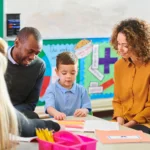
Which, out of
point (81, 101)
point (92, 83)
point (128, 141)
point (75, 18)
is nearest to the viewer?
point (128, 141)

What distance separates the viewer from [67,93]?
2703 millimetres

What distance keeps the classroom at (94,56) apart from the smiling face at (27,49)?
0.01 metres

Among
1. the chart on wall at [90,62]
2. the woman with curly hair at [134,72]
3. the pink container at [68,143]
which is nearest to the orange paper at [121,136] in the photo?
the pink container at [68,143]

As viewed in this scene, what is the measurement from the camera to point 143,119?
279 cm

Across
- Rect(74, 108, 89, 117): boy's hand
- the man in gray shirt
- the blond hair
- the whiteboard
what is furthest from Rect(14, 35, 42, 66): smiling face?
the blond hair

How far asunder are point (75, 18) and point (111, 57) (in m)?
0.57

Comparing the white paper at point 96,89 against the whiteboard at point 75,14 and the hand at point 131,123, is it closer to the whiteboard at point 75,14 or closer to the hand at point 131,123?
the whiteboard at point 75,14

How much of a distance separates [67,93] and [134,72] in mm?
529

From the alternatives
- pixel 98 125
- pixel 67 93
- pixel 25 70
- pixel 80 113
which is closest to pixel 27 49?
pixel 25 70

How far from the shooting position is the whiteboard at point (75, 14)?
316cm

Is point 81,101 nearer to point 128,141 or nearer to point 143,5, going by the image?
point 128,141

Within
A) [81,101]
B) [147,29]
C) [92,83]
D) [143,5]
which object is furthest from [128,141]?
[143,5]

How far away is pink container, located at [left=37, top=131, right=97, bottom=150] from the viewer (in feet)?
5.36

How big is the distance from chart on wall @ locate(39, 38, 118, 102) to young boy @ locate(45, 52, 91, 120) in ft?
2.12
